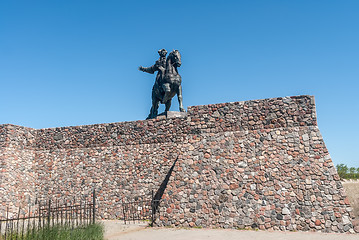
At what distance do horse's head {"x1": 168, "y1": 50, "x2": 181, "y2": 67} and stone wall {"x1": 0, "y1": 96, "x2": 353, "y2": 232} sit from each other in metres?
3.53

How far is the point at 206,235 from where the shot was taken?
10.7 metres

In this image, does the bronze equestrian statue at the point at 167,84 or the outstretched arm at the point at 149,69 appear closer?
the bronze equestrian statue at the point at 167,84

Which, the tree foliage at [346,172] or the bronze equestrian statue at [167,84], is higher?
the bronze equestrian statue at [167,84]

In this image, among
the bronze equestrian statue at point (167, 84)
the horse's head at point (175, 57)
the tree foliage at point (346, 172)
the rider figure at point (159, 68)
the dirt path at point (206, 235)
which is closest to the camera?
the dirt path at point (206, 235)

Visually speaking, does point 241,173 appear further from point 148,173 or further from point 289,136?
point 148,173

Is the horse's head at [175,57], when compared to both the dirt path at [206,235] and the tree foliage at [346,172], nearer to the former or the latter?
the dirt path at [206,235]

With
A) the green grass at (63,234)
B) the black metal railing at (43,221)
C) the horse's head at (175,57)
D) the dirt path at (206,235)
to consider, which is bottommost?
the dirt path at (206,235)

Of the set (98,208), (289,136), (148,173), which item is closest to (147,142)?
(148,173)

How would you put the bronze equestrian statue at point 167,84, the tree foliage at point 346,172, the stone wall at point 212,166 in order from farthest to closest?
the tree foliage at point 346,172, the bronze equestrian statue at point 167,84, the stone wall at point 212,166

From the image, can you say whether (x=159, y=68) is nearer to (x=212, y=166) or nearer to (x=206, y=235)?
(x=212, y=166)

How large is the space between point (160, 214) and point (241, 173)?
345 centimetres

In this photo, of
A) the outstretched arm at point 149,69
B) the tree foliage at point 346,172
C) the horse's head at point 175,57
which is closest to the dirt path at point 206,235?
the horse's head at point 175,57

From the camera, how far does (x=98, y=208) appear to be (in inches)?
640

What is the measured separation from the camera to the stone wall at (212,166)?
38.6 ft
